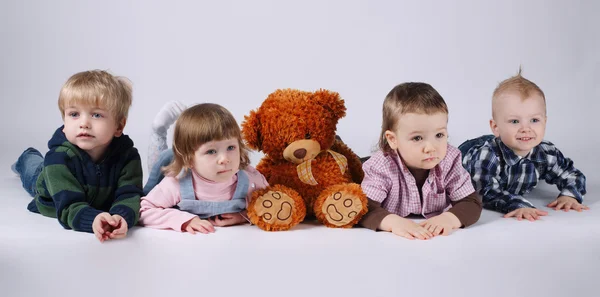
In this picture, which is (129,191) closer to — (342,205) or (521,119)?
(342,205)

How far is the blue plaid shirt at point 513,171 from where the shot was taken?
408cm

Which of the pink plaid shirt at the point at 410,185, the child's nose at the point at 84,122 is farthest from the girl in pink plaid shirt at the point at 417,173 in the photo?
the child's nose at the point at 84,122

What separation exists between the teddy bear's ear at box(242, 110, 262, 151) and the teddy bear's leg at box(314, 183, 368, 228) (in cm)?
42

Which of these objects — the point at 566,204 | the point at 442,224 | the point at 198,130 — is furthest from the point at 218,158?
the point at 566,204

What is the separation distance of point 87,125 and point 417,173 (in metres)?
1.63

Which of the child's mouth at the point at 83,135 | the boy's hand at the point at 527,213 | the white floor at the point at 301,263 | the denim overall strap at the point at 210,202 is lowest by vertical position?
the white floor at the point at 301,263

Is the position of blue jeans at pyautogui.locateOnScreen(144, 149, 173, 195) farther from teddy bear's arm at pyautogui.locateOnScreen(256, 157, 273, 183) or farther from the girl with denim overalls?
teddy bear's arm at pyautogui.locateOnScreen(256, 157, 273, 183)

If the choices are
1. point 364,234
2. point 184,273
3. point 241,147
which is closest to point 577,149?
point 364,234

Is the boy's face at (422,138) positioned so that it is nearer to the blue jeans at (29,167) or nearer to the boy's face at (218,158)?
the boy's face at (218,158)

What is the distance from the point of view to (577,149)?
5.29 m

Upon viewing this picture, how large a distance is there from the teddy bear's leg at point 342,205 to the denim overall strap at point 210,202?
0.38 m

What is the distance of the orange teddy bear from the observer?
3.54 metres

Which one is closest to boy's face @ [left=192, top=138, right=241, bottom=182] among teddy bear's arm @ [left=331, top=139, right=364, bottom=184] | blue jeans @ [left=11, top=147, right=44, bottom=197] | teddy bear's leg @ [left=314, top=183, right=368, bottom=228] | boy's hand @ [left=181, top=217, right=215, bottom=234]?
boy's hand @ [left=181, top=217, right=215, bottom=234]

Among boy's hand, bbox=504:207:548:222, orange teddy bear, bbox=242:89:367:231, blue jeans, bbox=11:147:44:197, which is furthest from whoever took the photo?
blue jeans, bbox=11:147:44:197
